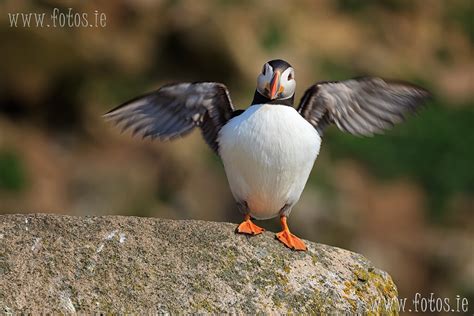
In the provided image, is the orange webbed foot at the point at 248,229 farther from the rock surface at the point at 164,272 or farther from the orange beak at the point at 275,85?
the orange beak at the point at 275,85

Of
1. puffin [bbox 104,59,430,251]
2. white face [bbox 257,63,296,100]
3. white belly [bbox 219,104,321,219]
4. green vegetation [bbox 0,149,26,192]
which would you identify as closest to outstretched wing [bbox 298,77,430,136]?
puffin [bbox 104,59,430,251]

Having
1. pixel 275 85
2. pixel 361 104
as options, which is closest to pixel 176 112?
pixel 275 85

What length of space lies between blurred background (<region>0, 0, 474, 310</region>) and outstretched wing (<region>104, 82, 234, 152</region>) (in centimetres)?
447

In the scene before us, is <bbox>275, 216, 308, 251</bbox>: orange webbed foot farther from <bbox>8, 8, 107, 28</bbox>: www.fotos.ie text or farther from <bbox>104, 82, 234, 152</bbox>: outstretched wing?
<bbox>8, 8, 107, 28</bbox>: www.fotos.ie text

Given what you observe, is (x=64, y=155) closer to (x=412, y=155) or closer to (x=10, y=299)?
(x=412, y=155)

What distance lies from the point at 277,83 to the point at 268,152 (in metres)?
0.49

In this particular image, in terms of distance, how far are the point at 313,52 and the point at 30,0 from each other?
4.44 meters

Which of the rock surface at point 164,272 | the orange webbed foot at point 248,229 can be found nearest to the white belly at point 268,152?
the orange webbed foot at point 248,229

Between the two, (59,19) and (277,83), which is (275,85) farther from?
→ (59,19)

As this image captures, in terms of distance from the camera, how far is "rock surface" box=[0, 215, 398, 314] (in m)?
5.72

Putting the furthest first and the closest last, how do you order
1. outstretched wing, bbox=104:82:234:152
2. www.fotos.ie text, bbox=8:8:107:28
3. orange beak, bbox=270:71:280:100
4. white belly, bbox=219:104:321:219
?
www.fotos.ie text, bbox=8:8:107:28 < outstretched wing, bbox=104:82:234:152 < orange beak, bbox=270:71:280:100 < white belly, bbox=219:104:321:219

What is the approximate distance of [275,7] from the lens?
1582 cm

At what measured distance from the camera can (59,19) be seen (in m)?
14.1

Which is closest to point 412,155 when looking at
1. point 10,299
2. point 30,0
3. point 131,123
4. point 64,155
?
point 64,155
